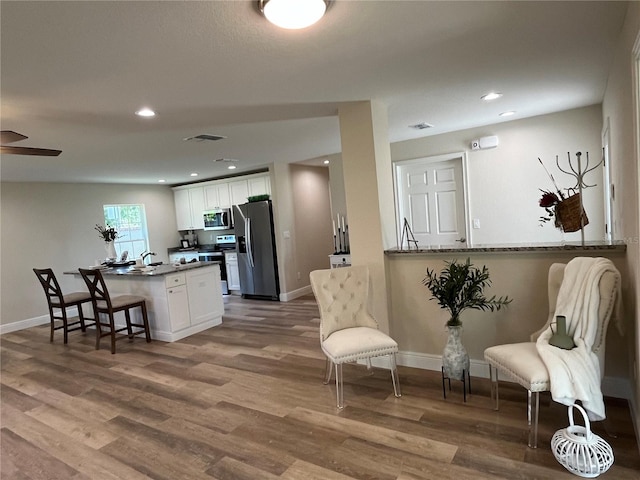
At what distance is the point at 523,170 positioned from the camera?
457cm

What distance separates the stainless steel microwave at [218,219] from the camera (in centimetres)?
755

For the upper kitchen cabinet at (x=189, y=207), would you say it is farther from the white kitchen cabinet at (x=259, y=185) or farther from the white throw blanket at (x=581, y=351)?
the white throw blanket at (x=581, y=351)

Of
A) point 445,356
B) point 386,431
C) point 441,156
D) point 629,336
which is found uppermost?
point 441,156

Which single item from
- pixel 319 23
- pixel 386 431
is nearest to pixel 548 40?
pixel 319 23

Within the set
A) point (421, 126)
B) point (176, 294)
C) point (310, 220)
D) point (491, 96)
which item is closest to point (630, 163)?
point (491, 96)

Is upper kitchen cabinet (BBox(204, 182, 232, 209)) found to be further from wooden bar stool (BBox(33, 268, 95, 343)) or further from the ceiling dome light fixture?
the ceiling dome light fixture

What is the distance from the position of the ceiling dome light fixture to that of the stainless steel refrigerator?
192 inches

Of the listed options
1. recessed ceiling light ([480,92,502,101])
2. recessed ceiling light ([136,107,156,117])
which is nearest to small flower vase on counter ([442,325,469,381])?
recessed ceiling light ([480,92,502,101])

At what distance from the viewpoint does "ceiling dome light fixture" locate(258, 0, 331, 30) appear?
1628 millimetres

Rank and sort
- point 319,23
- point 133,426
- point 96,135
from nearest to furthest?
point 319,23, point 133,426, point 96,135

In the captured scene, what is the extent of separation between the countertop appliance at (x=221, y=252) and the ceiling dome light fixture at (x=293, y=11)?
6017 mm

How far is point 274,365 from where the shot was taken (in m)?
3.67

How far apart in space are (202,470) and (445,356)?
1757 mm

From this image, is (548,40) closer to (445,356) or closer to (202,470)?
(445,356)
